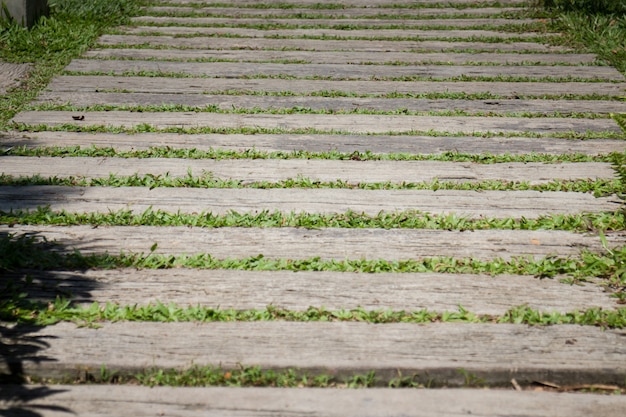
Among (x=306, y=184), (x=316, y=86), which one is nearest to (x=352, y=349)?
(x=306, y=184)

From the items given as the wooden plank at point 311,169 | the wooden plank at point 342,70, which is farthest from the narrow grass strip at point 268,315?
the wooden plank at point 342,70

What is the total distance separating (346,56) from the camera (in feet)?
19.6

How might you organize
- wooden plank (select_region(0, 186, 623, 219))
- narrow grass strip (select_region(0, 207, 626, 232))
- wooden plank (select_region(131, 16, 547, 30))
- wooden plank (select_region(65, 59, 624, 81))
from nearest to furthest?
narrow grass strip (select_region(0, 207, 626, 232)) → wooden plank (select_region(0, 186, 623, 219)) → wooden plank (select_region(65, 59, 624, 81)) → wooden plank (select_region(131, 16, 547, 30))

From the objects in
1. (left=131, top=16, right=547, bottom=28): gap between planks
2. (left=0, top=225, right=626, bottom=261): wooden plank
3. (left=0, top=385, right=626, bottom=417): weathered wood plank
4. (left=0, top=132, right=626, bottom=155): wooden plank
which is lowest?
(left=0, top=385, right=626, bottom=417): weathered wood plank

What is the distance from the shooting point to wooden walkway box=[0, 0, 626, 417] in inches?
99.7

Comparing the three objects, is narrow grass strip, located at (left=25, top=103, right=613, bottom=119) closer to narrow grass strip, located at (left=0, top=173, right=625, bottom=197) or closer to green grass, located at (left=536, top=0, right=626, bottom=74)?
narrow grass strip, located at (left=0, top=173, right=625, bottom=197)

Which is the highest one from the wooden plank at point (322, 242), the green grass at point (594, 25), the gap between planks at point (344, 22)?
the gap between planks at point (344, 22)

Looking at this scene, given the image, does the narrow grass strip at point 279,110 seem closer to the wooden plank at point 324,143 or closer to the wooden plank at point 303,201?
the wooden plank at point 324,143

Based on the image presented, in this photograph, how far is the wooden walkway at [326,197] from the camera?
2.53 metres

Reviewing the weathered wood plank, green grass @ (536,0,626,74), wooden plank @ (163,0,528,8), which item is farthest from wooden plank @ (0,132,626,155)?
wooden plank @ (163,0,528,8)

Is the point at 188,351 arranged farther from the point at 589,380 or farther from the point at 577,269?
the point at 577,269

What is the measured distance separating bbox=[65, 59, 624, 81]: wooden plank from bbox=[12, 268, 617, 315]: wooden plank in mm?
2758

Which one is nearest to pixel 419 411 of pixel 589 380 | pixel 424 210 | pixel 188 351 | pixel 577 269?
pixel 589 380

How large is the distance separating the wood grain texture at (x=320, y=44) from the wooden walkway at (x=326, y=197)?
32 mm
